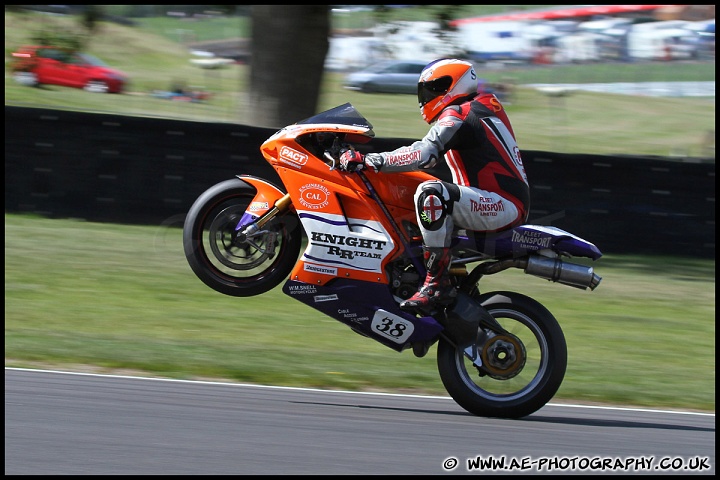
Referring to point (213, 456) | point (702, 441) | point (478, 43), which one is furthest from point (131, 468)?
point (478, 43)

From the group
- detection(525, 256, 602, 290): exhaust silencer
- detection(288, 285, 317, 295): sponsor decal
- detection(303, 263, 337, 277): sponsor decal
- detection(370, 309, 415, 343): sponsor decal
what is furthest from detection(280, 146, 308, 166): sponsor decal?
detection(525, 256, 602, 290): exhaust silencer

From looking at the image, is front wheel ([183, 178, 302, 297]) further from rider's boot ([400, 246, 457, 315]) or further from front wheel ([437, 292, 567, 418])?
front wheel ([437, 292, 567, 418])

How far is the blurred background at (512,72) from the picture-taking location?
21.0 m

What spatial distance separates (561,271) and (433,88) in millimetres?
1273

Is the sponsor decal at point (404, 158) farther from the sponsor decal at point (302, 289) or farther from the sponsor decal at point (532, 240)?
the sponsor decal at point (302, 289)

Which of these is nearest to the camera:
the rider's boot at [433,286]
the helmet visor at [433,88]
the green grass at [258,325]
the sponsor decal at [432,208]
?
the sponsor decal at [432,208]

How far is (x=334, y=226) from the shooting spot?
572cm

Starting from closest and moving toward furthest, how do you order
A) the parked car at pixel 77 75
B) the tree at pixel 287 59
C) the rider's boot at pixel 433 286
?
the rider's boot at pixel 433 286
the tree at pixel 287 59
the parked car at pixel 77 75

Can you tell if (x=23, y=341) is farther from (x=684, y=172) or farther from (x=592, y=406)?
(x=684, y=172)

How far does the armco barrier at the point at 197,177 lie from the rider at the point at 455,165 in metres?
5.88

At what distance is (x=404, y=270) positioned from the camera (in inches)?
228

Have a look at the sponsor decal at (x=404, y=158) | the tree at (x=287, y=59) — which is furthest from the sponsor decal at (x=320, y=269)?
the tree at (x=287, y=59)
